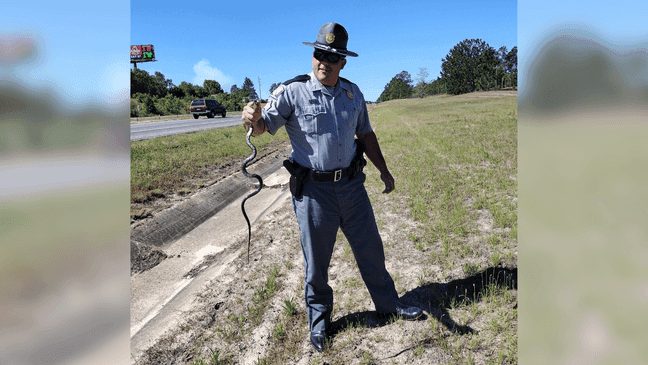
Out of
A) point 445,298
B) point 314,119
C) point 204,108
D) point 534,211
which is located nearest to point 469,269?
point 445,298

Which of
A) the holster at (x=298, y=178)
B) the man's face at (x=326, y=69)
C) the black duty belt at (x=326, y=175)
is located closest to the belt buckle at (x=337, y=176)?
the black duty belt at (x=326, y=175)

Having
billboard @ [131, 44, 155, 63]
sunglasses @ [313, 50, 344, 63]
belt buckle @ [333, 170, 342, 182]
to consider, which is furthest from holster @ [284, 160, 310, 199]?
billboard @ [131, 44, 155, 63]

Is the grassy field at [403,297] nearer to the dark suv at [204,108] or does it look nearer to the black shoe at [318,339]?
the black shoe at [318,339]

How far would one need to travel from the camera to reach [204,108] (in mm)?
37312

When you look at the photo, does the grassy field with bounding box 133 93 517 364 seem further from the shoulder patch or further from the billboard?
the billboard

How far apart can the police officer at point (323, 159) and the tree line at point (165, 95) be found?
30323mm

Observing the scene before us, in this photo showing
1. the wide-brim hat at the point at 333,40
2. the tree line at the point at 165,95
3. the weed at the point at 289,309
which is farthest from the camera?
the tree line at the point at 165,95

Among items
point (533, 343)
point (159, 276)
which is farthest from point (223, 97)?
point (533, 343)

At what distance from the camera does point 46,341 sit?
771mm

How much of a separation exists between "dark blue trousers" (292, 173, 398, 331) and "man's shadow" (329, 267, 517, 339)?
0.21 metres

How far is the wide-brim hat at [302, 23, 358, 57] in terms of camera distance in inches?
102

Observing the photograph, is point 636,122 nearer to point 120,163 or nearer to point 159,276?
point 120,163

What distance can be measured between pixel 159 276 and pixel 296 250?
5.82 ft

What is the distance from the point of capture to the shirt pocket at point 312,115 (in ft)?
8.93
